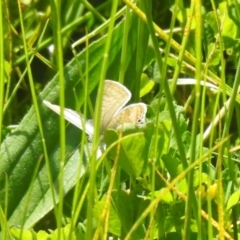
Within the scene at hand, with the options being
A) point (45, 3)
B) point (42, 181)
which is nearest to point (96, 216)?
point (42, 181)

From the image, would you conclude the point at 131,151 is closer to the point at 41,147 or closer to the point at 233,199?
the point at 233,199

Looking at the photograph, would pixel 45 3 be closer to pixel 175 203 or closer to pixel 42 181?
pixel 42 181

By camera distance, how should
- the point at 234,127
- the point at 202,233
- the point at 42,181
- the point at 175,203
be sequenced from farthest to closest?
the point at 234,127
the point at 42,181
the point at 175,203
the point at 202,233

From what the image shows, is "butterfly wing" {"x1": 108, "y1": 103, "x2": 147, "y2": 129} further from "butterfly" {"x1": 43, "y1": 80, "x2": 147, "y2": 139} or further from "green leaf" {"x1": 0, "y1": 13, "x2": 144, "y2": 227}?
"green leaf" {"x1": 0, "y1": 13, "x2": 144, "y2": 227}

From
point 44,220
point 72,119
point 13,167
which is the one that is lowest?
point 44,220

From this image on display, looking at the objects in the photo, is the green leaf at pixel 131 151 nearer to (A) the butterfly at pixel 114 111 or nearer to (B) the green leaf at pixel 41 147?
(A) the butterfly at pixel 114 111

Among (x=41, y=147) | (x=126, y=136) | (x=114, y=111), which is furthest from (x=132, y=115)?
(x=41, y=147)
